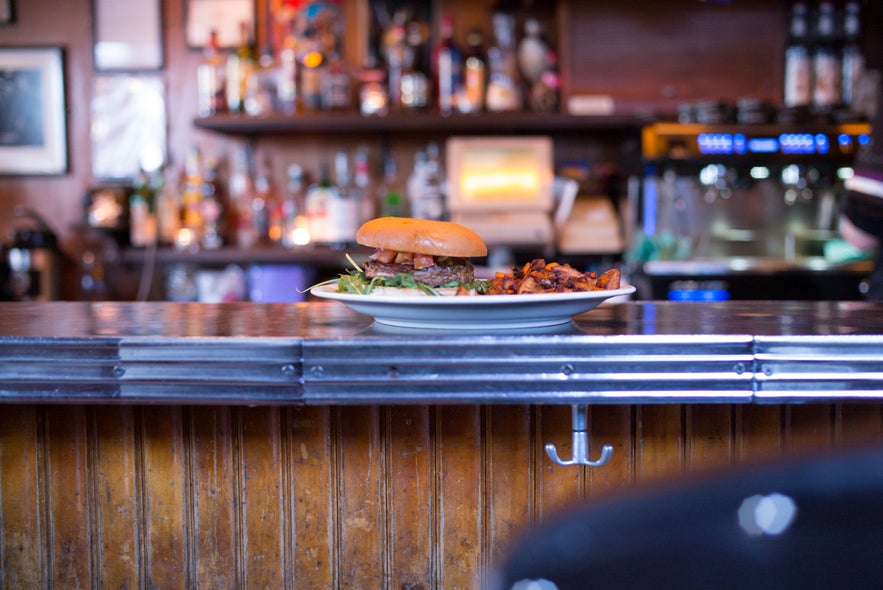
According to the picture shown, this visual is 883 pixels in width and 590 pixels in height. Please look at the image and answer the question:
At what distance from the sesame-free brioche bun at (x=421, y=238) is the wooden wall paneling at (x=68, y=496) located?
540mm

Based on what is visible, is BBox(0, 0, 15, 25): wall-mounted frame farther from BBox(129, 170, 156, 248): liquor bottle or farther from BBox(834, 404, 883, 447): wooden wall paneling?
BBox(834, 404, 883, 447): wooden wall paneling

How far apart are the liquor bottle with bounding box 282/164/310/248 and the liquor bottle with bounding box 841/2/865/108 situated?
225cm

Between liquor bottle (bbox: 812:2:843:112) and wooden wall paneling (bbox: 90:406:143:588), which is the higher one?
liquor bottle (bbox: 812:2:843:112)

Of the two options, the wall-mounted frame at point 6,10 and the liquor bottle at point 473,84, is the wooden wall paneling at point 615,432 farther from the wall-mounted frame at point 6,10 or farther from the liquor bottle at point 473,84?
the wall-mounted frame at point 6,10

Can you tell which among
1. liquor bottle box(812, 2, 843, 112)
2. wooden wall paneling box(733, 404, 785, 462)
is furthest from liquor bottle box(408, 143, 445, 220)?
wooden wall paneling box(733, 404, 785, 462)

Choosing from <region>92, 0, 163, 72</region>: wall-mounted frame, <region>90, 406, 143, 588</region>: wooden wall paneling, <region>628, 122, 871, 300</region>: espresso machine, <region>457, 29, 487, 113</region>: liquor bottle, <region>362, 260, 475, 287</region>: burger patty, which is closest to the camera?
<region>362, 260, 475, 287</region>: burger patty

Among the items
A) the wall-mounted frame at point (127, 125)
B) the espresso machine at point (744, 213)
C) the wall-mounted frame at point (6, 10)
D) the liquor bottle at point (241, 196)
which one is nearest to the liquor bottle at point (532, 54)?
the espresso machine at point (744, 213)

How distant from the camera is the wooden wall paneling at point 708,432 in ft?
4.21

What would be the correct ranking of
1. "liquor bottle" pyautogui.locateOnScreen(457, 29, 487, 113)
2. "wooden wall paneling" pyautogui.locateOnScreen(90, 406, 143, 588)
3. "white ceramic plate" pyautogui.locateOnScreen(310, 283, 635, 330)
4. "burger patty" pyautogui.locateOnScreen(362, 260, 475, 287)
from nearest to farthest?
1. "white ceramic plate" pyautogui.locateOnScreen(310, 283, 635, 330)
2. "burger patty" pyautogui.locateOnScreen(362, 260, 475, 287)
3. "wooden wall paneling" pyautogui.locateOnScreen(90, 406, 143, 588)
4. "liquor bottle" pyautogui.locateOnScreen(457, 29, 487, 113)

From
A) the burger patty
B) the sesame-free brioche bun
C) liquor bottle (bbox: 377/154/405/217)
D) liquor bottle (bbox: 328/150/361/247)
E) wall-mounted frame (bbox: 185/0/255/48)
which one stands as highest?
wall-mounted frame (bbox: 185/0/255/48)

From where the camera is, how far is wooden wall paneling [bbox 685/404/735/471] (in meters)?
1.28

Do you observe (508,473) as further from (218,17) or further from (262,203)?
(218,17)

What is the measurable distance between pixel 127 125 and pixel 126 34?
0.38m

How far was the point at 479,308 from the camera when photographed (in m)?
1.13
